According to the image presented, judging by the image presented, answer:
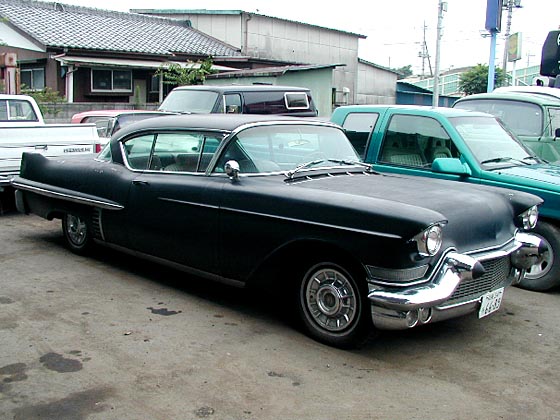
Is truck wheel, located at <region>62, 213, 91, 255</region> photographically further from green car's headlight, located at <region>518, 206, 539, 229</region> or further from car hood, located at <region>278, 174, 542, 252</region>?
green car's headlight, located at <region>518, 206, 539, 229</region>

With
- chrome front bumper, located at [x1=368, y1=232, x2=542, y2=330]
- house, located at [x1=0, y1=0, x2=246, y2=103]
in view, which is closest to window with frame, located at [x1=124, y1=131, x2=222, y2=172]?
chrome front bumper, located at [x1=368, y1=232, x2=542, y2=330]

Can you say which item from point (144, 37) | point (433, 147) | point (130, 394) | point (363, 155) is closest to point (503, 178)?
point (433, 147)

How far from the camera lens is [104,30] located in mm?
23969

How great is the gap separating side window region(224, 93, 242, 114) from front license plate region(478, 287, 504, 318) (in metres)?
6.69

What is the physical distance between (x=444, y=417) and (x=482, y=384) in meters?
0.57

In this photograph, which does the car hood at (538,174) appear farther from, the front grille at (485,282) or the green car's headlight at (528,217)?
the front grille at (485,282)

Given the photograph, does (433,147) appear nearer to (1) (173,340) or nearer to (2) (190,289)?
(2) (190,289)

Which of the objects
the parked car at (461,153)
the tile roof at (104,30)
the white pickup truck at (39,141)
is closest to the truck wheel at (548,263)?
the parked car at (461,153)

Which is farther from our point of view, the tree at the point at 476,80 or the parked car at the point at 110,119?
the tree at the point at 476,80

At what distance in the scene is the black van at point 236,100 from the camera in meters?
10.6

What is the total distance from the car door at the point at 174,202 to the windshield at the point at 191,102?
15.0 feet

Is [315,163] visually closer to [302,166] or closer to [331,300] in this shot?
[302,166]

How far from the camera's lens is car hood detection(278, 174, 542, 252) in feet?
13.6

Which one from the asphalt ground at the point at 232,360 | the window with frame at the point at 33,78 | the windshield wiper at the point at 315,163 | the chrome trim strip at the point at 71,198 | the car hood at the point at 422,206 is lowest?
the asphalt ground at the point at 232,360
